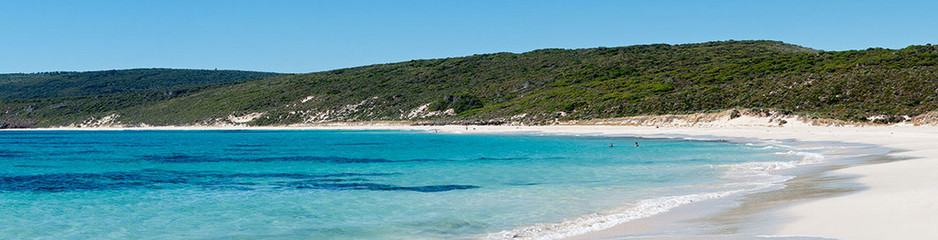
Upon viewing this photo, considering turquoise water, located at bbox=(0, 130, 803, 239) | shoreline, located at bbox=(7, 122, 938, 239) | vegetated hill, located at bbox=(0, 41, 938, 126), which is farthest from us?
vegetated hill, located at bbox=(0, 41, 938, 126)

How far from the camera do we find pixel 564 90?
113562mm

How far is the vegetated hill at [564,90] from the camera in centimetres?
7606

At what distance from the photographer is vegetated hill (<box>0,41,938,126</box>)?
2995 inches

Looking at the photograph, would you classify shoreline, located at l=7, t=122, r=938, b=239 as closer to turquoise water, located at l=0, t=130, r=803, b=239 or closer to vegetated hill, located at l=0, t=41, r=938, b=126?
turquoise water, located at l=0, t=130, r=803, b=239

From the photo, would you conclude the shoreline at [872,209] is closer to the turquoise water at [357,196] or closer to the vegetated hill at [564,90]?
the turquoise water at [357,196]

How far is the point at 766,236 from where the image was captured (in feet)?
35.9

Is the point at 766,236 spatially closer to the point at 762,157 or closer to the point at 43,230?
the point at 43,230

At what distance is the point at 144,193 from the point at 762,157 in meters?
24.6

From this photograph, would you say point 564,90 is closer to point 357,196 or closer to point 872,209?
point 357,196

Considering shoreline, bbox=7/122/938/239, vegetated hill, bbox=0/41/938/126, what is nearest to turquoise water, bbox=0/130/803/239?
shoreline, bbox=7/122/938/239

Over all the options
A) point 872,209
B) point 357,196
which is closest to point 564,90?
point 357,196

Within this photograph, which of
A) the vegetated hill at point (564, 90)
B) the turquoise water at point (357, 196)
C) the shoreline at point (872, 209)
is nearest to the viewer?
the shoreline at point (872, 209)

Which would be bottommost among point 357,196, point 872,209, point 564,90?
point 357,196

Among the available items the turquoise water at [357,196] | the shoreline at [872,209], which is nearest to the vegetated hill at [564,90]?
the shoreline at [872,209]
